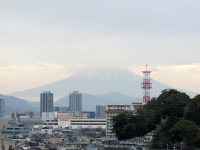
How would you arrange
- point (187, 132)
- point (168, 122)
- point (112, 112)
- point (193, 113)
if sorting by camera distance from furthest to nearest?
1. point (112, 112)
2. point (193, 113)
3. point (168, 122)
4. point (187, 132)

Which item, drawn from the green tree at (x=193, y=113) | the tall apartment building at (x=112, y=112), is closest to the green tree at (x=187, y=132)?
the green tree at (x=193, y=113)

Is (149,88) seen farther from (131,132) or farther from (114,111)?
(131,132)

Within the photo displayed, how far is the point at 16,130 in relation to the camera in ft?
418

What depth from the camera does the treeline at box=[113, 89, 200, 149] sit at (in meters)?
71.3

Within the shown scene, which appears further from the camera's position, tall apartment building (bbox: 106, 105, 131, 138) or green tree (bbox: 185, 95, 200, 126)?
tall apartment building (bbox: 106, 105, 131, 138)

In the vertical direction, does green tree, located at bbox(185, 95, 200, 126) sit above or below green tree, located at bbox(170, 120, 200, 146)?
above

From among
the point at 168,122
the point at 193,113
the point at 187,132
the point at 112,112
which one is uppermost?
the point at 112,112

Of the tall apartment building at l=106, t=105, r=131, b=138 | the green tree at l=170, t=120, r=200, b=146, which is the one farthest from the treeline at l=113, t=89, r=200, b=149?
the tall apartment building at l=106, t=105, r=131, b=138

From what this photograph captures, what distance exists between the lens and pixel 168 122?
7744 cm

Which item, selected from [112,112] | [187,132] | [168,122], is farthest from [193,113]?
[112,112]

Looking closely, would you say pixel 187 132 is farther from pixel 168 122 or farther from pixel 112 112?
pixel 112 112

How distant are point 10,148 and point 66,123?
114163 millimetres

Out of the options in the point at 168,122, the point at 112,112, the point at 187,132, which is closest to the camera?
the point at 187,132

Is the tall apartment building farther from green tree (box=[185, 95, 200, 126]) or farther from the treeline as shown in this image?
green tree (box=[185, 95, 200, 126])
